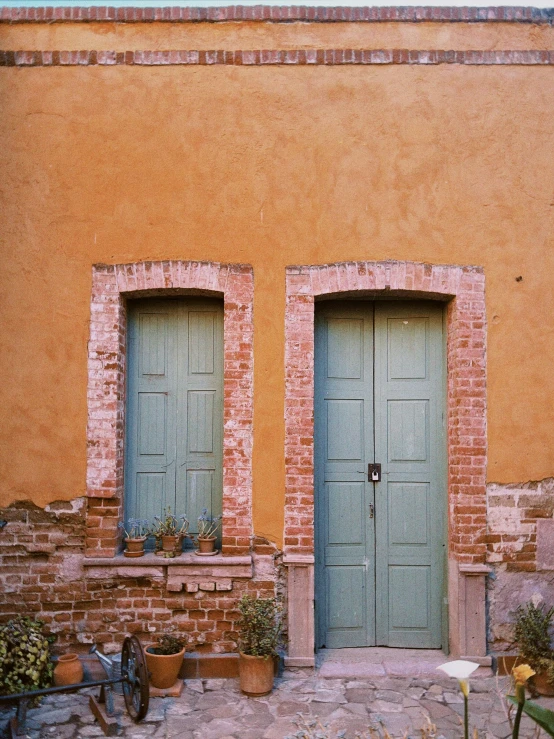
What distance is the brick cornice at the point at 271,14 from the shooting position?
17.7 feet

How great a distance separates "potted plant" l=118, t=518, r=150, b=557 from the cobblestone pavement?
3.37 ft

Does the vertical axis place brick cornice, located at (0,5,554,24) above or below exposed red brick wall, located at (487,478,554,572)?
above

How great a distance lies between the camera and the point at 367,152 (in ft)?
17.5

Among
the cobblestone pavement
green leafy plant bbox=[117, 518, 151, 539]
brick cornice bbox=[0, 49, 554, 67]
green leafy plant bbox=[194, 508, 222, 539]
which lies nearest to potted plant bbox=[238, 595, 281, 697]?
the cobblestone pavement

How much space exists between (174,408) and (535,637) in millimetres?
3296

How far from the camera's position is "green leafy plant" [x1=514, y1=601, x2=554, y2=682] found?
480cm

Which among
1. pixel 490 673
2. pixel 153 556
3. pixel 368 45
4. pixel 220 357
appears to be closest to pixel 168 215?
pixel 220 357

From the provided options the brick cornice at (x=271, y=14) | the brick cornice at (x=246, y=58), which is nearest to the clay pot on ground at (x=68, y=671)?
the brick cornice at (x=246, y=58)

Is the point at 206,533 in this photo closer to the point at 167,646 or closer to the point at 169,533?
the point at 169,533

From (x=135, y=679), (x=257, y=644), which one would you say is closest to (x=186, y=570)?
(x=257, y=644)

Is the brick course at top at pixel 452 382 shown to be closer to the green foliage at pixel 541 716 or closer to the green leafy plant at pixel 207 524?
the green leafy plant at pixel 207 524

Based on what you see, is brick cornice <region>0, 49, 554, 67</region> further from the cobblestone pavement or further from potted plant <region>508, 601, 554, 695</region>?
the cobblestone pavement

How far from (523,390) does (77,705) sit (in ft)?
13.3

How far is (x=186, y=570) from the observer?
5.09 metres
